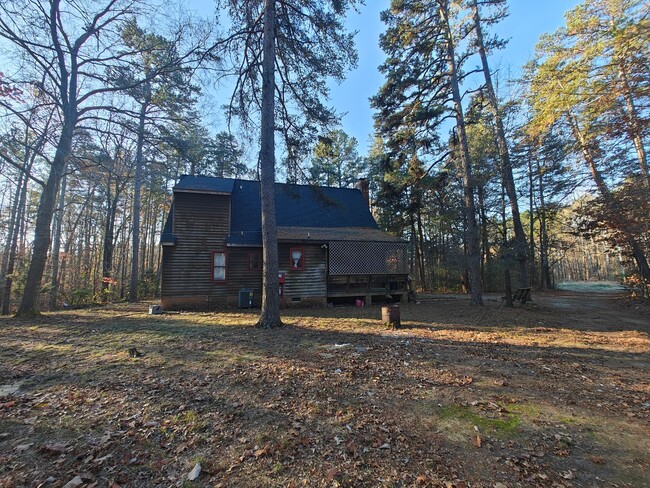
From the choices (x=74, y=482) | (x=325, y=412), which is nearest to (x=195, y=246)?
(x=325, y=412)

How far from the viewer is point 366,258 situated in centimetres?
1395

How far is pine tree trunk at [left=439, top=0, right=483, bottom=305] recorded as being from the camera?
11.5 meters

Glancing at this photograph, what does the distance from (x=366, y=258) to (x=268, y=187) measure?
740 cm

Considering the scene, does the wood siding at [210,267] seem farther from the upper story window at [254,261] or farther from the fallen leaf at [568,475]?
the fallen leaf at [568,475]

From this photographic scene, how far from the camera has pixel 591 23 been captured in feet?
30.3

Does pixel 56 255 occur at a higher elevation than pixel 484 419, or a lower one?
higher

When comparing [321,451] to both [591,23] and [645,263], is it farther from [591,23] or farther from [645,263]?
[645,263]

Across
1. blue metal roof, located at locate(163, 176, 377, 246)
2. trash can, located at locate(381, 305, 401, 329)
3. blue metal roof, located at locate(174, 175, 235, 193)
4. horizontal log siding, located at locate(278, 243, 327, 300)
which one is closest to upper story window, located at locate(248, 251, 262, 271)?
blue metal roof, located at locate(163, 176, 377, 246)

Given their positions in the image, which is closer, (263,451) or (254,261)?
(263,451)

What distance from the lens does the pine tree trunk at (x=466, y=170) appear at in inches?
452

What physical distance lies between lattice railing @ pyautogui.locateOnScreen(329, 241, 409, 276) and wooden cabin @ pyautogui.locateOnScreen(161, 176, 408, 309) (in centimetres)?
5

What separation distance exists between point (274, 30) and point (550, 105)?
8702 millimetres

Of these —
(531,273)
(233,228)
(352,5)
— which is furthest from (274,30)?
(531,273)

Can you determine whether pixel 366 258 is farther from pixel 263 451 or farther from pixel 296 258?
pixel 263 451
